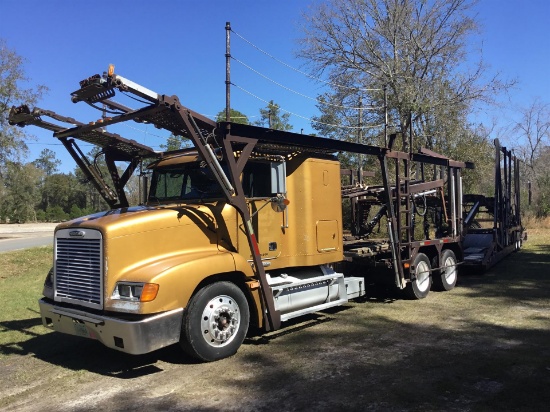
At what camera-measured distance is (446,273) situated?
32.6ft

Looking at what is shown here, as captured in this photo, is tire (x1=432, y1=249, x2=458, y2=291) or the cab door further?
tire (x1=432, y1=249, x2=458, y2=291)

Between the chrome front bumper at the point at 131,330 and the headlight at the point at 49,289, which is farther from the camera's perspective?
the headlight at the point at 49,289

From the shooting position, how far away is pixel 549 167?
54.2 m

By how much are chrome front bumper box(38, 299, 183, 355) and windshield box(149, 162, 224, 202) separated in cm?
189

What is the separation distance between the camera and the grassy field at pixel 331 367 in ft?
14.0

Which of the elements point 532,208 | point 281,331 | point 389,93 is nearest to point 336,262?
point 281,331

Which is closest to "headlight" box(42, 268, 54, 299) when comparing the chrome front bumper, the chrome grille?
the chrome grille

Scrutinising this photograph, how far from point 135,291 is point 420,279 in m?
6.02

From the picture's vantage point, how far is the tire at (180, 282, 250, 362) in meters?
5.20

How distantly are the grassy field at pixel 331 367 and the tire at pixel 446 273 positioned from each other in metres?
1.53

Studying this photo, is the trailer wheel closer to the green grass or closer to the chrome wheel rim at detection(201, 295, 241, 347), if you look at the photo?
the chrome wheel rim at detection(201, 295, 241, 347)

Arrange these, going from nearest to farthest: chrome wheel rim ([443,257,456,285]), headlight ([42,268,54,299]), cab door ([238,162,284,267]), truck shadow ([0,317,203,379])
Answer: truck shadow ([0,317,203,379]), headlight ([42,268,54,299]), cab door ([238,162,284,267]), chrome wheel rim ([443,257,456,285])

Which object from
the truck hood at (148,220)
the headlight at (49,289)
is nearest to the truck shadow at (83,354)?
the headlight at (49,289)

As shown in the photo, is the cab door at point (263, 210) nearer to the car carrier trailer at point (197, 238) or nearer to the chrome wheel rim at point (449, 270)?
the car carrier trailer at point (197, 238)
